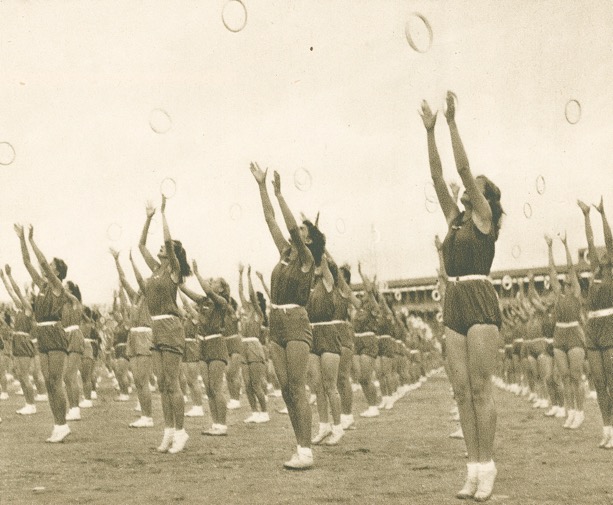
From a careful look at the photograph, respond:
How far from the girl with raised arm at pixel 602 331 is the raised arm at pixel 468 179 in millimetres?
4252

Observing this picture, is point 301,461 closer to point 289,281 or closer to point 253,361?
point 289,281

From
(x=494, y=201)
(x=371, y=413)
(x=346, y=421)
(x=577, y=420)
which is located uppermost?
(x=494, y=201)

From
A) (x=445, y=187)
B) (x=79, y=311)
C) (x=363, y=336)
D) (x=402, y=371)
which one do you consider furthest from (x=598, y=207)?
(x=402, y=371)

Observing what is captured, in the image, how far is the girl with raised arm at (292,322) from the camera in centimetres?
980

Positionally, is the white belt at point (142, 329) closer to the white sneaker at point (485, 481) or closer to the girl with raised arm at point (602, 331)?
the girl with raised arm at point (602, 331)

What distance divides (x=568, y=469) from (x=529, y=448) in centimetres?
240

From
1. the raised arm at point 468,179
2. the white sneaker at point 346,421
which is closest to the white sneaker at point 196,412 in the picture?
the white sneaker at point 346,421

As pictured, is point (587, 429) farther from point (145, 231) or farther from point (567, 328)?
point (145, 231)

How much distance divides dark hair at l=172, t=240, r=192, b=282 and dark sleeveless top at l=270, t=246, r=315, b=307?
7.61ft

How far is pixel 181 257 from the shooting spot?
12.0 metres

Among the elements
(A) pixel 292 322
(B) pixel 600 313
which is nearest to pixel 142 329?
(A) pixel 292 322

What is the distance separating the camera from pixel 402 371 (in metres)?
31.0

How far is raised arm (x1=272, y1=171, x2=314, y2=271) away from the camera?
970 centimetres

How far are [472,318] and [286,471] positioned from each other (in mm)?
3151
